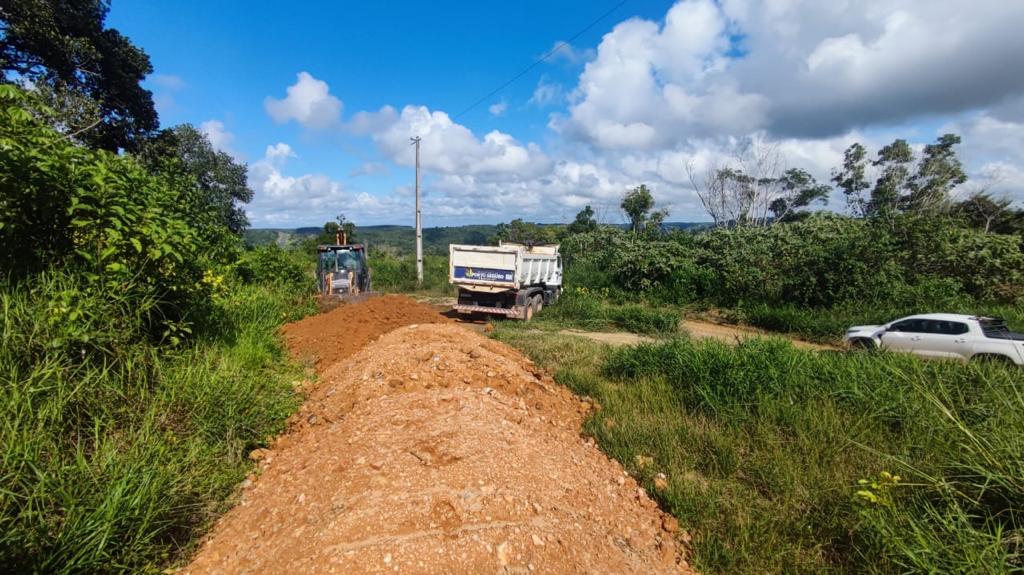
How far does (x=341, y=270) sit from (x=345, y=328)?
14.8 feet

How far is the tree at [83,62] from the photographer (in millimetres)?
14297

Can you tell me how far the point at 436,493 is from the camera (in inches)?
120

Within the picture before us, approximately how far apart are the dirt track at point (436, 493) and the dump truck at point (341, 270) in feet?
23.2

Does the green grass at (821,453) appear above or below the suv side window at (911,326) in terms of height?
below

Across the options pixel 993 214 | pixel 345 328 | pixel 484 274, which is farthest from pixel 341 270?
pixel 993 214

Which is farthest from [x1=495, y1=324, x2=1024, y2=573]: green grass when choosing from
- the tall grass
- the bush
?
the tall grass

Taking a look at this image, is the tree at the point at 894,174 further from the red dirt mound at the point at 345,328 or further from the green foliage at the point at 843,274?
the red dirt mound at the point at 345,328

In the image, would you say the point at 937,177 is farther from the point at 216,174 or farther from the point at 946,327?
the point at 216,174

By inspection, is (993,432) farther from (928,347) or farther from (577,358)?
(928,347)

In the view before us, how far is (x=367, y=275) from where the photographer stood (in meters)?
13.0

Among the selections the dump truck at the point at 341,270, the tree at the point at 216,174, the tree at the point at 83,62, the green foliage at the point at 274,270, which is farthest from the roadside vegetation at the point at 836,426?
the tree at the point at 216,174

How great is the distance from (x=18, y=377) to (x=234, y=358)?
2109 millimetres

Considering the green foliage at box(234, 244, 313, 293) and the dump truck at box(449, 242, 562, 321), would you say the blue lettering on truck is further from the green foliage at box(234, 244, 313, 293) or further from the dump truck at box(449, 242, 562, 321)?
the green foliage at box(234, 244, 313, 293)

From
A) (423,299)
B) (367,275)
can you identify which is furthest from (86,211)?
(423,299)
